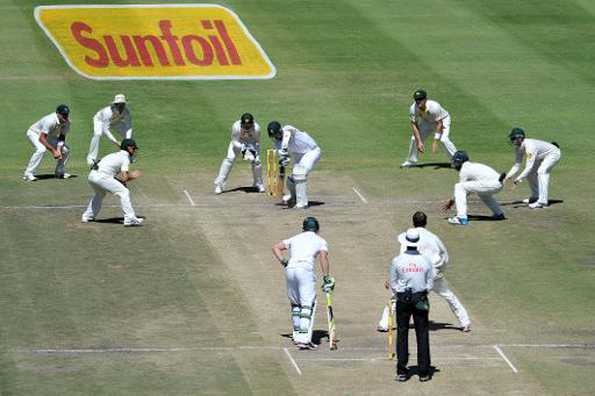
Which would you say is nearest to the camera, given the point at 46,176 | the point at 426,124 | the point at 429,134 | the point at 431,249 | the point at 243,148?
the point at 431,249

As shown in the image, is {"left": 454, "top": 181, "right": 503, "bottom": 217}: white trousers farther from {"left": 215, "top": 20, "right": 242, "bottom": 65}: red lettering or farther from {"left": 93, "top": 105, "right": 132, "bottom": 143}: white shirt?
{"left": 215, "top": 20, "right": 242, "bottom": 65}: red lettering

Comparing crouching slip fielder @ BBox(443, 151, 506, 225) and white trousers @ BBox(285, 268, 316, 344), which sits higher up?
white trousers @ BBox(285, 268, 316, 344)

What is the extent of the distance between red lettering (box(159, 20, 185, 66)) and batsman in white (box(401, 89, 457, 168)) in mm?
10595

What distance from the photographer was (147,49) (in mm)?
48594

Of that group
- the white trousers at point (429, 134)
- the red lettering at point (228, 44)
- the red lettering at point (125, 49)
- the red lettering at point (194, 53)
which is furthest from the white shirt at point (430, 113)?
the red lettering at point (125, 49)

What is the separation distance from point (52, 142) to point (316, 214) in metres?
→ 7.27

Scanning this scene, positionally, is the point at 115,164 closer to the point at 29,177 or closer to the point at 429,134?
the point at 29,177

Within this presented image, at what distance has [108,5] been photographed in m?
51.3

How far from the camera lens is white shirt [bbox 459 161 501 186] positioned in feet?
110

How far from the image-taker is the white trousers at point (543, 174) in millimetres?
35125

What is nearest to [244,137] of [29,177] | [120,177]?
[120,177]

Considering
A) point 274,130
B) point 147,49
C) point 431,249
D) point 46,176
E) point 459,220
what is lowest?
point 147,49

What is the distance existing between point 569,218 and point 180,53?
56.8 feet

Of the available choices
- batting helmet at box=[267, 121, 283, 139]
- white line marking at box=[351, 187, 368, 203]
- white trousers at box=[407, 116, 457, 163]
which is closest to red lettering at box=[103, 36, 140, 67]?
white trousers at box=[407, 116, 457, 163]
